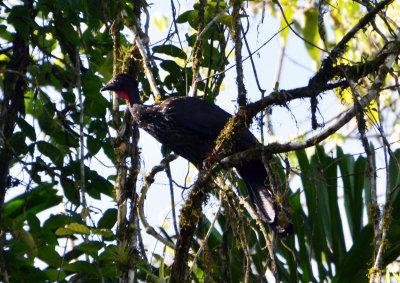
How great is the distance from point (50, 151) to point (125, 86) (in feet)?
2.35

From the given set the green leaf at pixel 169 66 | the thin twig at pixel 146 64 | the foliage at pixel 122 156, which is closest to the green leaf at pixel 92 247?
the foliage at pixel 122 156

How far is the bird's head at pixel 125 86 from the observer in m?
4.30

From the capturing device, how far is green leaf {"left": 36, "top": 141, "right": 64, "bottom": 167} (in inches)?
155

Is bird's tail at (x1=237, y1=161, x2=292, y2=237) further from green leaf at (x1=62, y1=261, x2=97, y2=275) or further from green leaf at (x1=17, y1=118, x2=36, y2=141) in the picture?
green leaf at (x1=17, y1=118, x2=36, y2=141)

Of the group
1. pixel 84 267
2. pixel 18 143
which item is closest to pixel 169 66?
pixel 18 143

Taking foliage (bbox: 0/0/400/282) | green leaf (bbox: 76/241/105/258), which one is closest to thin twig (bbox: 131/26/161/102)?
foliage (bbox: 0/0/400/282)

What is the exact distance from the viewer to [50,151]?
13.0 ft

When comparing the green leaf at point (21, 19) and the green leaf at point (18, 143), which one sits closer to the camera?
the green leaf at point (21, 19)

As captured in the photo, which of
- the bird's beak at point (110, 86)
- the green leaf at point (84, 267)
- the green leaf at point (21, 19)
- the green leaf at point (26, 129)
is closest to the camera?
the green leaf at point (84, 267)

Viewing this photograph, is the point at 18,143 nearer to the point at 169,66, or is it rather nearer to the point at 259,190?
the point at 169,66

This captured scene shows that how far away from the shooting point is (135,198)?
151 inches

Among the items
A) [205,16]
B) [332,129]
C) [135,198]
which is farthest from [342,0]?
[332,129]

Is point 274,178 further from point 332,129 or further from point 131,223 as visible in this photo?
point 131,223

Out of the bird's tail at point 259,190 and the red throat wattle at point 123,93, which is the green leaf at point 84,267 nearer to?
the bird's tail at point 259,190
